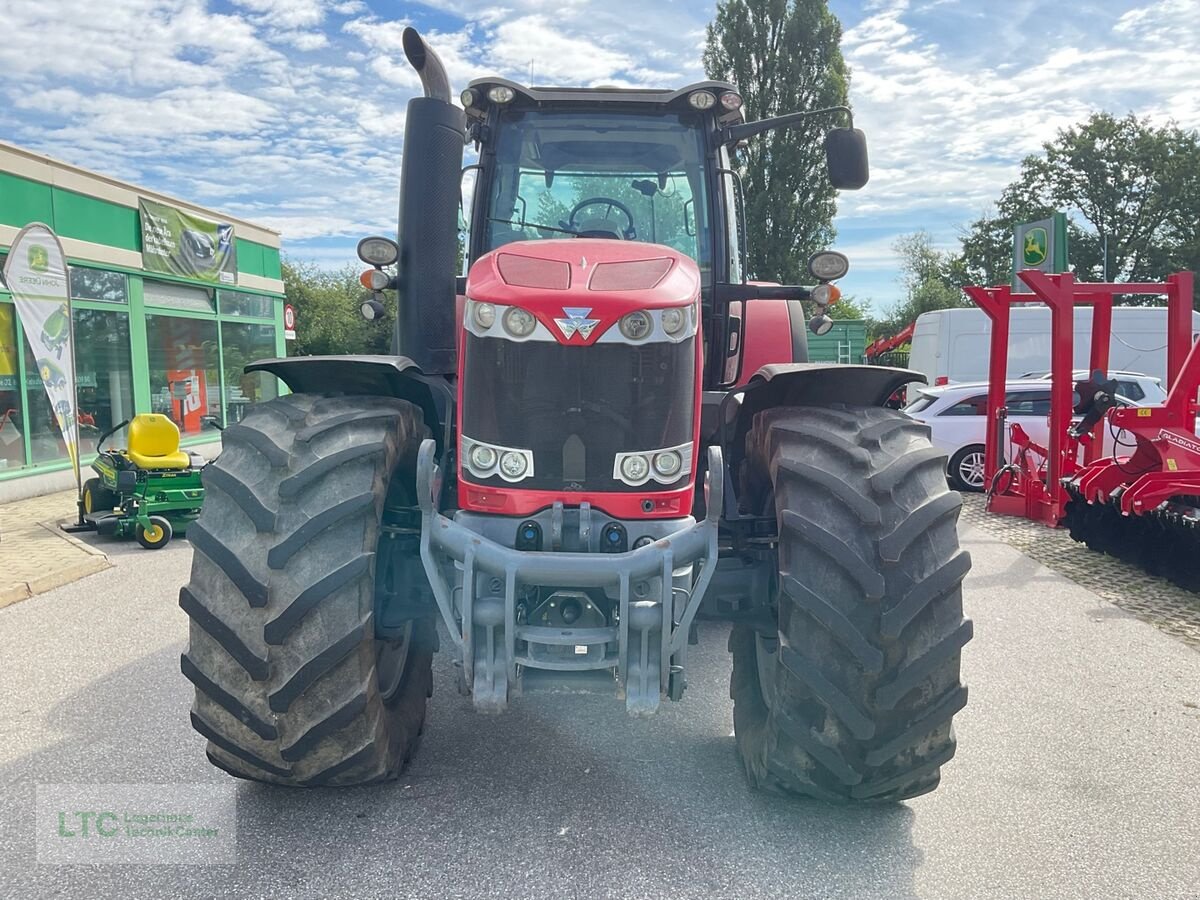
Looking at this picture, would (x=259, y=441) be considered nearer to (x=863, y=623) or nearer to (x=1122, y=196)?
(x=863, y=623)

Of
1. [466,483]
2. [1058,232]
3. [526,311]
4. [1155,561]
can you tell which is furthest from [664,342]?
[1058,232]

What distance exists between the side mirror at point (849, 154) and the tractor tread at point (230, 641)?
10.1ft

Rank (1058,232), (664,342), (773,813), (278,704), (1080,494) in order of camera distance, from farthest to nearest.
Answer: (1058,232), (1080,494), (773,813), (664,342), (278,704)

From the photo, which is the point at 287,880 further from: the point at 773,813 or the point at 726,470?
the point at 726,470

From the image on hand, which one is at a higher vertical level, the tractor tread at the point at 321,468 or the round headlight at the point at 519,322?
the round headlight at the point at 519,322

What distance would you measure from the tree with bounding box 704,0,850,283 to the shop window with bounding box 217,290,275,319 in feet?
49.7

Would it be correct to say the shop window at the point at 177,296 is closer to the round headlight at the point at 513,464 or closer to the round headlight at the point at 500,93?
the round headlight at the point at 500,93

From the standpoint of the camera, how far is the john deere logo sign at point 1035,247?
20.7 metres

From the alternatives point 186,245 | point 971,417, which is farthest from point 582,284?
point 186,245

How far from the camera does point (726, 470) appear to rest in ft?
12.1

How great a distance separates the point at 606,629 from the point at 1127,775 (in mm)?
2316

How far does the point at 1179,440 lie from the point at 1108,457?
1753 millimetres

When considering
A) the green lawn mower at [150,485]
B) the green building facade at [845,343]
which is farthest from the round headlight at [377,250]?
the green building facade at [845,343]

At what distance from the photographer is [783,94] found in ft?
99.8
